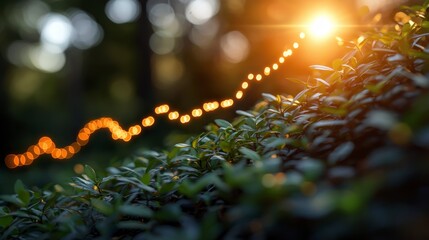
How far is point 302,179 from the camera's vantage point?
4.21 ft

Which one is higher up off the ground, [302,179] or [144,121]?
[144,121]

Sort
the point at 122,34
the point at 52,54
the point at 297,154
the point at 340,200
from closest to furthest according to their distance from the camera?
the point at 340,200
the point at 297,154
the point at 122,34
the point at 52,54

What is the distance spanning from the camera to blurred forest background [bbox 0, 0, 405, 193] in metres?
8.74

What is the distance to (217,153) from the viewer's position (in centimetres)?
229

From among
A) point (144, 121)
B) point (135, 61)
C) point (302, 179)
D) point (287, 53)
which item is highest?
point (135, 61)

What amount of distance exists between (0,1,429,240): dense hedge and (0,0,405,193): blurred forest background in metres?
1.12

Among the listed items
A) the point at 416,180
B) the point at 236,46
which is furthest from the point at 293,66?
the point at 416,180

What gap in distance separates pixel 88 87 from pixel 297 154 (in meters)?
25.9

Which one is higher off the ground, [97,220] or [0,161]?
[0,161]

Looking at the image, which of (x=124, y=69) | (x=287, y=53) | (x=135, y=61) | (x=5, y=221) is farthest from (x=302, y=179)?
(x=124, y=69)

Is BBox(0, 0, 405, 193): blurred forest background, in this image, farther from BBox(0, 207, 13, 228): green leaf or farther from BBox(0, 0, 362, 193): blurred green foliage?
BBox(0, 207, 13, 228): green leaf

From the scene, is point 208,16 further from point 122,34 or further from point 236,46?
point 122,34

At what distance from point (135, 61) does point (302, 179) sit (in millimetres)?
21412

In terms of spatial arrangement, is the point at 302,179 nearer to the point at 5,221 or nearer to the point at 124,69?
the point at 5,221
